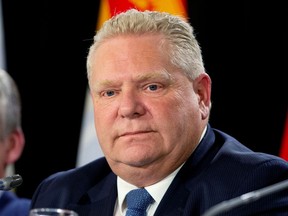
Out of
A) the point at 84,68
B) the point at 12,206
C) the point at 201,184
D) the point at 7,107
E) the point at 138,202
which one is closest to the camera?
the point at 201,184

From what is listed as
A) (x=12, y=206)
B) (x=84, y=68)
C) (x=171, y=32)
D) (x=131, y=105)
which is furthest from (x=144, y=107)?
(x=84, y=68)

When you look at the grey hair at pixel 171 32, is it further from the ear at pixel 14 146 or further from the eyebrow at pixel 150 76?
the ear at pixel 14 146

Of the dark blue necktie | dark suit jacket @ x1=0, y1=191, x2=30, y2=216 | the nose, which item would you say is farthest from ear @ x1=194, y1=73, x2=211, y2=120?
dark suit jacket @ x1=0, y1=191, x2=30, y2=216

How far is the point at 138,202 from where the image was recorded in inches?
108

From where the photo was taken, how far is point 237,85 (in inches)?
151

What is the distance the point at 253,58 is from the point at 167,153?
48.8 inches

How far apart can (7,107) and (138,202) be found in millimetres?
Answer: 1312

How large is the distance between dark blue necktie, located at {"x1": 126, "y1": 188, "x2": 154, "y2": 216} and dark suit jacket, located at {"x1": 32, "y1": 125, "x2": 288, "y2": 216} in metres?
0.08

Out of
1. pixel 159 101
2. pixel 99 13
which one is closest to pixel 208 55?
pixel 99 13

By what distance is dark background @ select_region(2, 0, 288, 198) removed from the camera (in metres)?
3.74

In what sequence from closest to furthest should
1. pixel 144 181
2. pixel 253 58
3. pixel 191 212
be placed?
pixel 191 212 → pixel 144 181 → pixel 253 58

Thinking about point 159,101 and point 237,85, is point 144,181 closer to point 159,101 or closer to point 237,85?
point 159,101

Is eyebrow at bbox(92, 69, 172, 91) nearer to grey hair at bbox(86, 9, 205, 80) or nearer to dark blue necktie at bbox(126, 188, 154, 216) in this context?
grey hair at bbox(86, 9, 205, 80)

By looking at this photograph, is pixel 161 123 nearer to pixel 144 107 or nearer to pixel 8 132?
pixel 144 107
